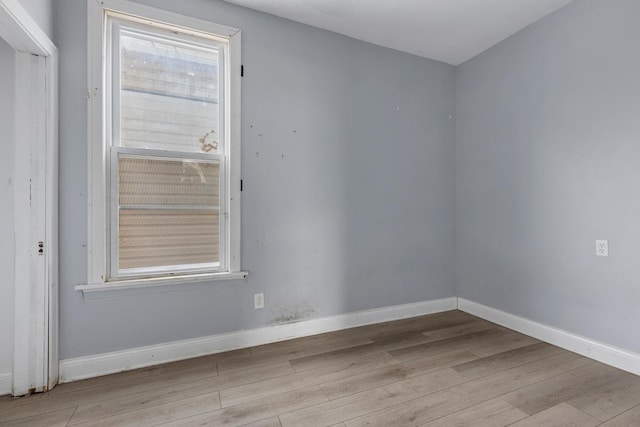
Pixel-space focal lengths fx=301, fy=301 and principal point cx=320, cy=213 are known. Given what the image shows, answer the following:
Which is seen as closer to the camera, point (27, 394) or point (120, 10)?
point (27, 394)

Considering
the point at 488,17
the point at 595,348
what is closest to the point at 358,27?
the point at 488,17

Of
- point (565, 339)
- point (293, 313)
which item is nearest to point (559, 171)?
point (565, 339)

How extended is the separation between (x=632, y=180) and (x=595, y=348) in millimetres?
1191

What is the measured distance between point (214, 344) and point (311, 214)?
1246 mm

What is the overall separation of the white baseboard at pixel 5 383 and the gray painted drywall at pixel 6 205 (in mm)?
20

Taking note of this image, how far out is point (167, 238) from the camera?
218 centimetres

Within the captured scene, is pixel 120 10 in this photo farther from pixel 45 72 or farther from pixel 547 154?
pixel 547 154

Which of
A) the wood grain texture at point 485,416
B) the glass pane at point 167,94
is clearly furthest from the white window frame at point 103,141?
the wood grain texture at point 485,416

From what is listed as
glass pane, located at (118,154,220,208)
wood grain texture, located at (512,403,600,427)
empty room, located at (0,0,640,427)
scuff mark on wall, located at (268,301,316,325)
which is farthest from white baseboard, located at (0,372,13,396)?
wood grain texture, located at (512,403,600,427)

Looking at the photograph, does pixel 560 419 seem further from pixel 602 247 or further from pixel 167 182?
pixel 167 182

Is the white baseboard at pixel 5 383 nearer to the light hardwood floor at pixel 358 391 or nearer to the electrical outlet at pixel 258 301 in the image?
the light hardwood floor at pixel 358 391

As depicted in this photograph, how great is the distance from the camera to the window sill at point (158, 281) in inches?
75.8

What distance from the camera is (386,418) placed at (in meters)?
1.53

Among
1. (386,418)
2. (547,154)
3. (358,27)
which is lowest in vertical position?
(386,418)
